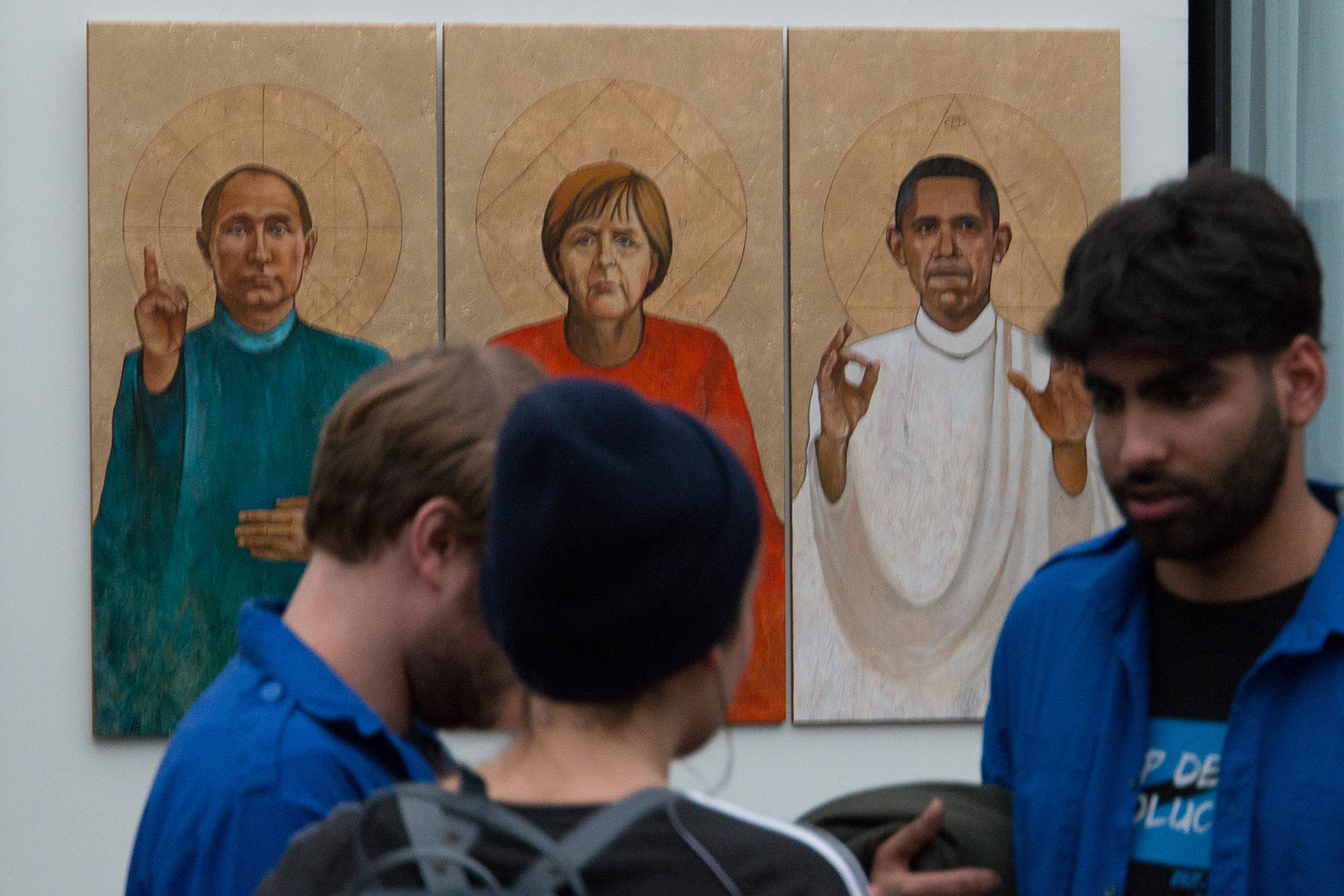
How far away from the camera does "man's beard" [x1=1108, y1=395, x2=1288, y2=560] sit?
5.28 ft

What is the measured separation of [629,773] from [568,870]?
101 millimetres

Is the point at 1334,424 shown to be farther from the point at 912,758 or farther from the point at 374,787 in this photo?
the point at 374,787

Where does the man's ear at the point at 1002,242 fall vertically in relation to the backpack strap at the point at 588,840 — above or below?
above

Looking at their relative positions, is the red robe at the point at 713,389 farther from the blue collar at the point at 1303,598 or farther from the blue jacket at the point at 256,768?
the blue jacket at the point at 256,768

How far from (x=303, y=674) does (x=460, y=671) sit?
17 centimetres

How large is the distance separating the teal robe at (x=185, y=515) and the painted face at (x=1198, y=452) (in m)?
→ 2.05

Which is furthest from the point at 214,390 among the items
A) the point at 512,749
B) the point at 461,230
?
the point at 512,749

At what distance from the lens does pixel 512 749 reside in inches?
39.2

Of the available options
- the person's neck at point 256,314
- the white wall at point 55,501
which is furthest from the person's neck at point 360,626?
the person's neck at point 256,314

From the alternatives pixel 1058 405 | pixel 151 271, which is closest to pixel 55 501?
pixel 151 271

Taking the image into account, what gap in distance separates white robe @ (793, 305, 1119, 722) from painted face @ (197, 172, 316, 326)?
1300mm

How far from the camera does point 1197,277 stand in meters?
1.62

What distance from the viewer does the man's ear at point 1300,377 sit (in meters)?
1.66

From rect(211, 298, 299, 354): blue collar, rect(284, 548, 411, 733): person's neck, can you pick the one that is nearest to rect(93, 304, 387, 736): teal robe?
rect(211, 298, 299, 354): blue collar
